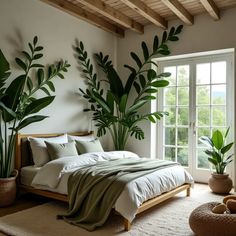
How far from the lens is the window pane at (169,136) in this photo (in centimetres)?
526

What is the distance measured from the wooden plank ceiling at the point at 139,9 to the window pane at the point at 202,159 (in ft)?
7.57

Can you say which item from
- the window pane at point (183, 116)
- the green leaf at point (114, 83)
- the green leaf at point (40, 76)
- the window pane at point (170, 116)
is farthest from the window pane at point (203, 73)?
the green leaf at point (40, 76)

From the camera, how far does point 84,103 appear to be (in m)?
5.06

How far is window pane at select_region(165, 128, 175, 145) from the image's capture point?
5.26 meters

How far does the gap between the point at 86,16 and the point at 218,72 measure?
2.53m

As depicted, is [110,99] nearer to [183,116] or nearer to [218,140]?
[183,116]

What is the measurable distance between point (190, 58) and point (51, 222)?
12.2ft

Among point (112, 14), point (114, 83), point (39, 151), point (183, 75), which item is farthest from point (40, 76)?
point (183, 75)

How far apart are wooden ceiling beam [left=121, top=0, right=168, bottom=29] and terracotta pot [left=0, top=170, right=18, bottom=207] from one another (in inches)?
118

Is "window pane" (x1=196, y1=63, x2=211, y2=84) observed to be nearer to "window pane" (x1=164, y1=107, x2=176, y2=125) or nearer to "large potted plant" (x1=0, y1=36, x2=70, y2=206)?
"window pane" (x1=164, y1=107, x2=176, y2=125)

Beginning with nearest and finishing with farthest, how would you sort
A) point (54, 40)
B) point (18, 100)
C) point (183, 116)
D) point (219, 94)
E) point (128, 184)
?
point (128, 184) < point (18, 100) < point (54, 40) < point (219, 94) < point (183, 116)

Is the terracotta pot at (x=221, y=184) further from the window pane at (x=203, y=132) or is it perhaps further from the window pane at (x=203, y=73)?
the window pane at (x=203, y=73)

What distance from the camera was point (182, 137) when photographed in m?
5.15

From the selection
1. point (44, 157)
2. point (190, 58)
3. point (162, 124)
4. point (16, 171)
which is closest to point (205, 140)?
point (162, 124)
